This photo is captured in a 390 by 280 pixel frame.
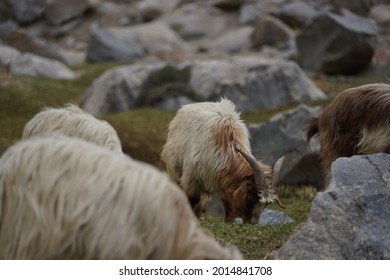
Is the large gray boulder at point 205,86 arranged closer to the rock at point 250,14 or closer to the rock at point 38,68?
the rock at point 38,68

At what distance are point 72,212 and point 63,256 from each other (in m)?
0.33

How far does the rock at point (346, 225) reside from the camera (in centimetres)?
801

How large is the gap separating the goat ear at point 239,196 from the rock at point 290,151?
559 cm

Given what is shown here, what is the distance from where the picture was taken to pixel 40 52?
114 ft

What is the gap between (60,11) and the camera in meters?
50.5

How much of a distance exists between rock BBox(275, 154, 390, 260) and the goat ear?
3.26 m

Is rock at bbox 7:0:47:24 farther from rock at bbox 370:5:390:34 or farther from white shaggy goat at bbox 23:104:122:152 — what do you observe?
white shaggy goat at bbox 23:104:122:152

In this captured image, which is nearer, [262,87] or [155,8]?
[262,87]

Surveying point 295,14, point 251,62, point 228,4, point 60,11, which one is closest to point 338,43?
point 251,62

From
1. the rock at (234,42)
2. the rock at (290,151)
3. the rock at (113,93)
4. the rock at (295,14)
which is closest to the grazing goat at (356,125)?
the rock at (290,151)

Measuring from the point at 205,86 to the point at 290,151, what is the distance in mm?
7717

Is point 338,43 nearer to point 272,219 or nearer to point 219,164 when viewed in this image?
point 219,164

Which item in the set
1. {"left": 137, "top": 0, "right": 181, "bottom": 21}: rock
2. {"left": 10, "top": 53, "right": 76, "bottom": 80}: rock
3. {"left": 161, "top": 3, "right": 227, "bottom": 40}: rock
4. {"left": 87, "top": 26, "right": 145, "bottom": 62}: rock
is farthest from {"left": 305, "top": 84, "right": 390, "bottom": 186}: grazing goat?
{"left": 137, "top": 0, "right": 181, "bottom": 21}: rock

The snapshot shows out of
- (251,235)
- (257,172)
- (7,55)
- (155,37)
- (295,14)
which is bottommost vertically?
(155,37)
